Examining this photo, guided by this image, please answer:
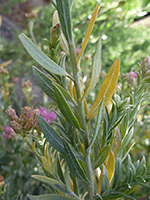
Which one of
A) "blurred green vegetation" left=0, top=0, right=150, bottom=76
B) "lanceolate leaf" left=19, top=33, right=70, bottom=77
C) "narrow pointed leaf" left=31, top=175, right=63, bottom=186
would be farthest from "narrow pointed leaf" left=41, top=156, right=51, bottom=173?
"blurred green vegetation" left=0, top=0, right=150, bottom=76

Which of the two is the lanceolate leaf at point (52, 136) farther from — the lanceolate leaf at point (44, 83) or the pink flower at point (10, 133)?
the pink flower at point (10, 133)

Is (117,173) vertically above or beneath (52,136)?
beneath

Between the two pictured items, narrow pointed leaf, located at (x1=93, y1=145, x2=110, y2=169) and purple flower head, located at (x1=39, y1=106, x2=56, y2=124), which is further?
purple flower head, located at (x1=39, y1=106, x2=56, y2=124)

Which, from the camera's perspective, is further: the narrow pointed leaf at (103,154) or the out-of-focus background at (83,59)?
the out-of-focus background at (83,59)

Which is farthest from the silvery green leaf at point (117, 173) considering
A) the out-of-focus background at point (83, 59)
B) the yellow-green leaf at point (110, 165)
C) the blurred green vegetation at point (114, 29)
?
the blurred green vegetation at point (114, 29)

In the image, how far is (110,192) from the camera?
1.13ft

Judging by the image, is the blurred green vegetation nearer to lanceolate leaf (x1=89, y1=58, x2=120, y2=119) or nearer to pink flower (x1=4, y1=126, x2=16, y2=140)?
pink flower (x1=4, y1=126, x2=16, y2=140)

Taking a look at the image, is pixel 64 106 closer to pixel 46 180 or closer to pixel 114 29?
pixel 46 180

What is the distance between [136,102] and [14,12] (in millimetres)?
3346

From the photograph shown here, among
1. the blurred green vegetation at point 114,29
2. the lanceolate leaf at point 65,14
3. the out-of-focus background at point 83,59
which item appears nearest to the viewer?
the lanceolate leaf at point 65,14

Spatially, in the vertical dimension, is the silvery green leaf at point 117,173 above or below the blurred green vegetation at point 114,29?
below

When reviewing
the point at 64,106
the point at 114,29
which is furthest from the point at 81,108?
the point at 114,29

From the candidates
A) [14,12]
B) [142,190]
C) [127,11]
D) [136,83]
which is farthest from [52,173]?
[14,12]

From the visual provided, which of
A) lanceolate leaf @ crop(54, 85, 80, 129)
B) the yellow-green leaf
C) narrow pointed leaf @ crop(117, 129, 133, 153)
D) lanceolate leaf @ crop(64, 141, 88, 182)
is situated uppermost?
lanceolate leaf @ crop(54, 85, 80, 129)
